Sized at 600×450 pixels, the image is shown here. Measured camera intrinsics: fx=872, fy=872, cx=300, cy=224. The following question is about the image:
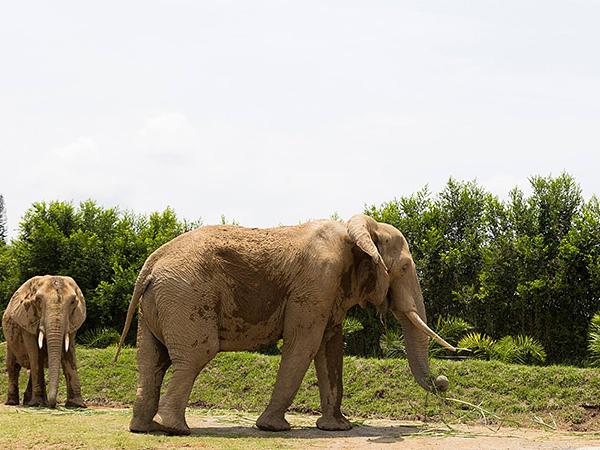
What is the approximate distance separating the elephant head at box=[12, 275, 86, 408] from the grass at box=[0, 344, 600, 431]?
3.03 metres

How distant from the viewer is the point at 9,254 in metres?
32.5

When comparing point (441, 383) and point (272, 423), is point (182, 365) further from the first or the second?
point (441, 383)

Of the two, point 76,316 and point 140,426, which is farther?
point 76,316

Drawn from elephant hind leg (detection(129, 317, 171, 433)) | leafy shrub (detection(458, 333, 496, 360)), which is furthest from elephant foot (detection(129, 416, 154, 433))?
leafy shrub (detection(458, 333, 496, 360))

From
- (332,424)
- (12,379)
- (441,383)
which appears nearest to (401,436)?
(441,383)

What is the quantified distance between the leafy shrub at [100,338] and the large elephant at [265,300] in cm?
1424

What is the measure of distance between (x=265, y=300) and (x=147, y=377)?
6.61 ft

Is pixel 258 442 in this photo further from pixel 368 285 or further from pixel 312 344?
pixel 368 285

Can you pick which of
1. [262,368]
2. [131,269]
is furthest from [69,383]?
[131,269]

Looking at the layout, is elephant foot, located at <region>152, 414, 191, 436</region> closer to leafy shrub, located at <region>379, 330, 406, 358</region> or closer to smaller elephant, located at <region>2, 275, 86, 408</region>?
smaller elephant, located at <region>2, 275, 86, 408</region>

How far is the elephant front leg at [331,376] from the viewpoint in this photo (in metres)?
13.4

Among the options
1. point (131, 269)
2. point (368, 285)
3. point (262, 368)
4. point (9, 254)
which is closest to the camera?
point (368, 285)

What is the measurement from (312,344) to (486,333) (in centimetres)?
1216

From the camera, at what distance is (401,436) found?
482 inches
